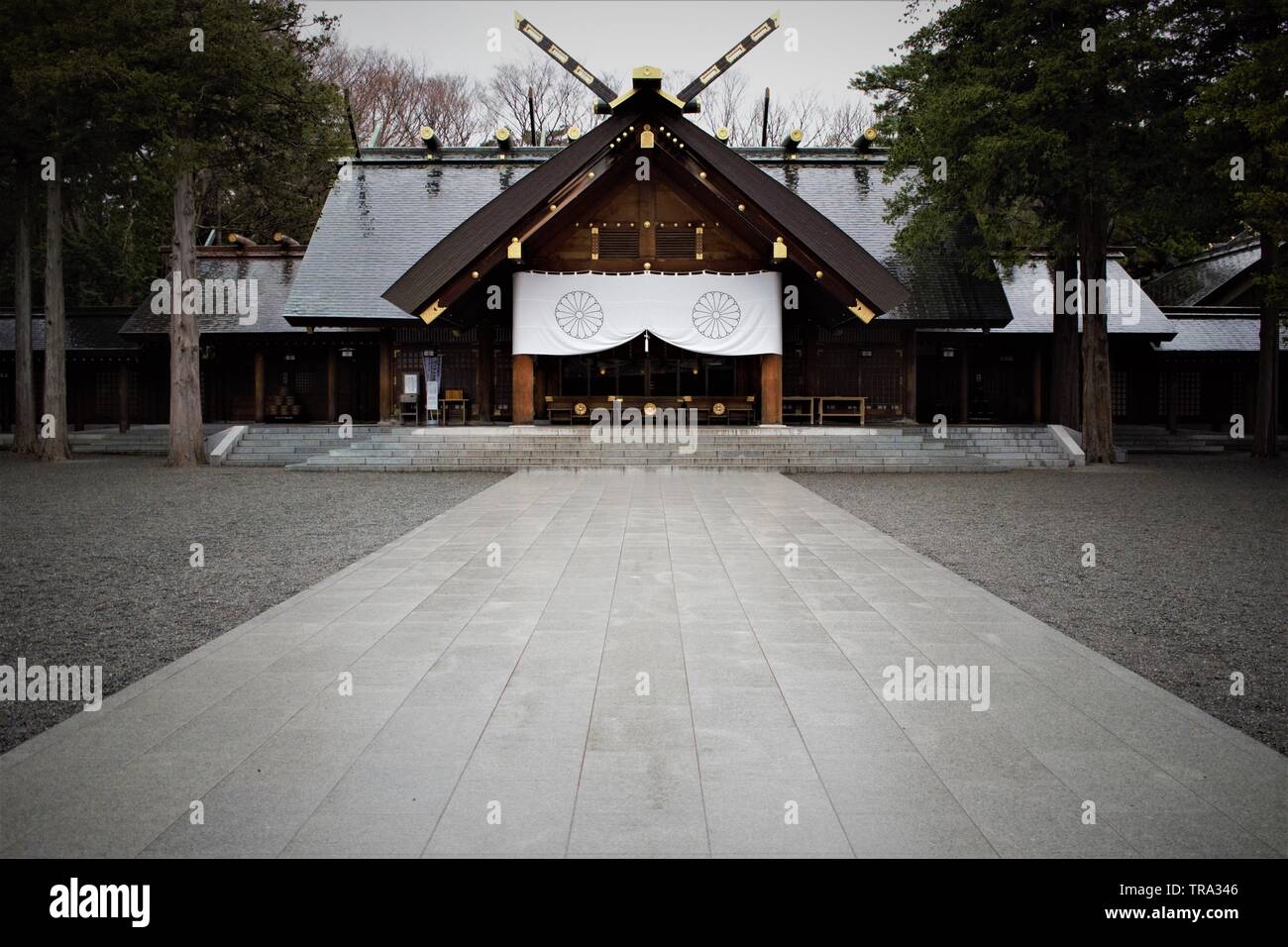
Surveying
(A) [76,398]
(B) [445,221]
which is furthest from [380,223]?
(A) [76,398]

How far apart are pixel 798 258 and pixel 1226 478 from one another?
27.9 ft

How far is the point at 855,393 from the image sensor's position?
22328mm

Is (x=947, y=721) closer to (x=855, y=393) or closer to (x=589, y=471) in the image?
(x=589, y=471)

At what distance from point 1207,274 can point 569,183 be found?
22.1 m

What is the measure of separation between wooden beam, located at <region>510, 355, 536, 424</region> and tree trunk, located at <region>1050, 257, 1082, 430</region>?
1208 centimetres

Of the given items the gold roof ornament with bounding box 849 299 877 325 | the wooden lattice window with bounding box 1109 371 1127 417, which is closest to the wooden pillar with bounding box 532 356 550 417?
the gold roof ornament with bounding box 849 299 877 325

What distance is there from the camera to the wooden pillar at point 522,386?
19.2m

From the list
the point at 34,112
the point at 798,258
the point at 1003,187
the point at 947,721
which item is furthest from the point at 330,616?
the point at 34,112

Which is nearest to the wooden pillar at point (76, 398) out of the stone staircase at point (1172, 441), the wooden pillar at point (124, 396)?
the wooden pillar at point (124, 396)

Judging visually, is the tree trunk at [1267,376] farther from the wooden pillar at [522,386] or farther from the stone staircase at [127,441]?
the stone staircase at [127,441]

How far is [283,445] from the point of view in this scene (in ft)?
63.6

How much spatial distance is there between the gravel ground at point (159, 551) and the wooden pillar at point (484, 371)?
20.9 feet

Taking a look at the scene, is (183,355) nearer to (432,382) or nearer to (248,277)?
(432,382)
